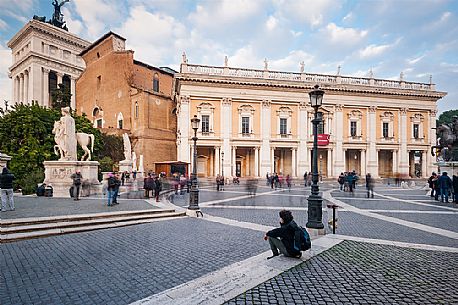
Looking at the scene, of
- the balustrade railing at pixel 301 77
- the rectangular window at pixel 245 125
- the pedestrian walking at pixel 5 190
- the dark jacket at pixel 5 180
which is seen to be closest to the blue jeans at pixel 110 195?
the pedestrian walking at pixel 5 190

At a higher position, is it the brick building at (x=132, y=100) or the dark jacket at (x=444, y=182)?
the brick building at (x=132, y=100)

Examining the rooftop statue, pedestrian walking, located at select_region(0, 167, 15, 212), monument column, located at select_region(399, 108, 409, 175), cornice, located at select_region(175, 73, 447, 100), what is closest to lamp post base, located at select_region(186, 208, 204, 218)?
pedestrian walking, located at select_region(0, 167, 15, 212)

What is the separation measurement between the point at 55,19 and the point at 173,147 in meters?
44.0

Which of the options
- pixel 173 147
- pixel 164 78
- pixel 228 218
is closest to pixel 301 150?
pixel 173 147

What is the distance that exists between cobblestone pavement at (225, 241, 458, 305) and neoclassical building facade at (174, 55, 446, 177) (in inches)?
1190

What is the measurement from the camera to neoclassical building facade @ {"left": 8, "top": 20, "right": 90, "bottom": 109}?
1924 inches

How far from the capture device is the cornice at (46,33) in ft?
161

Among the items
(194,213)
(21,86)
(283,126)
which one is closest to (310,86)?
(283,126)

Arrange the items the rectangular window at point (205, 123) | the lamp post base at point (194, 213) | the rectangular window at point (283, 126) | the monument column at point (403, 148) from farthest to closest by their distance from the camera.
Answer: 1. the monument column at point (403, 148)
2. the rectangular window at point (283, 126)
3. the rectangular window at point (205, 123)
4. the lamp post base at point (194, 213)

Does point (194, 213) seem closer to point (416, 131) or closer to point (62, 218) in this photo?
point (62, 218)

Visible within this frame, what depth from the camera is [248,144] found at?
121ft

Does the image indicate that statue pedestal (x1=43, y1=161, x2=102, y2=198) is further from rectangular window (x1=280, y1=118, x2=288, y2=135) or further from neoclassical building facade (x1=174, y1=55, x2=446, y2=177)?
rectangular window (x1=280, y1=118, x2=288, y2=135)

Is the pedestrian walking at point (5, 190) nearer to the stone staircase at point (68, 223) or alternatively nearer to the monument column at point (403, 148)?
the stone staircase at point (68, 223)

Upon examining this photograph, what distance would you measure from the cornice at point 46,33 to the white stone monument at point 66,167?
47.8m
